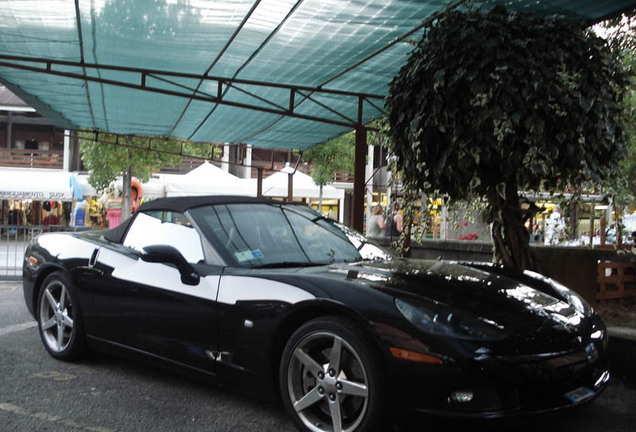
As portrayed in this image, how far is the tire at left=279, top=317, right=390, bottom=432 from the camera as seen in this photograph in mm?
2480

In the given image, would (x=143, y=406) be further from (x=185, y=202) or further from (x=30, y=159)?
(x=30, y=159)

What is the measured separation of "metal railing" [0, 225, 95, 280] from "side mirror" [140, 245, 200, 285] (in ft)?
25.4

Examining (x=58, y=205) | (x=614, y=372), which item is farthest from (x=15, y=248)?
(x=58, y=205)

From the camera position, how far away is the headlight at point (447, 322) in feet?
7.96

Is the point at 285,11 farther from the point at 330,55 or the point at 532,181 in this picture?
the point at 532,181

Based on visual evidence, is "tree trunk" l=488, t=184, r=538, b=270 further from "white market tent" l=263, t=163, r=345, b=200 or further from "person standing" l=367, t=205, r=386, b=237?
"white market tent" l=263, t=163, r=345, b=200

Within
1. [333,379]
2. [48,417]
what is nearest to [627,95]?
[333,379]

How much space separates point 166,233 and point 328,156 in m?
19.0

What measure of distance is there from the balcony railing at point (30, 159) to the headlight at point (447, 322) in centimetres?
2928

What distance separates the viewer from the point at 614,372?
3.77 meters

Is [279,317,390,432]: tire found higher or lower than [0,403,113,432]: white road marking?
higher

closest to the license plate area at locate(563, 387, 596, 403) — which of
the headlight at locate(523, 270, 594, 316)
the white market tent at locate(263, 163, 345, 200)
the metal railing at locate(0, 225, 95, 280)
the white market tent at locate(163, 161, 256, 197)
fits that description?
the headlight at locate(523, 270, 594, 316)

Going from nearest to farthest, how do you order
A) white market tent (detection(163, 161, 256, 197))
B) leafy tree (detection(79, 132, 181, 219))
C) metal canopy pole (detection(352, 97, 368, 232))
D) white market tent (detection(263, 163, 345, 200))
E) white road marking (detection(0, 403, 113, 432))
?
white road marking (detection(0, 403, 113, 432))
metal canopy pole (detection(352, 97, 368, 232))
white market tent (detection(163, 161, 256, 197))
leafy tree (detection(79, 132, 181, 219))
white market tent (detection(263, 163, 345, 200))

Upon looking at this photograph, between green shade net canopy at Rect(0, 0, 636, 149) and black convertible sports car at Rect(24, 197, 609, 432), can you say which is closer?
black convertible sports car at Rect(24, 197, 609, 432)
